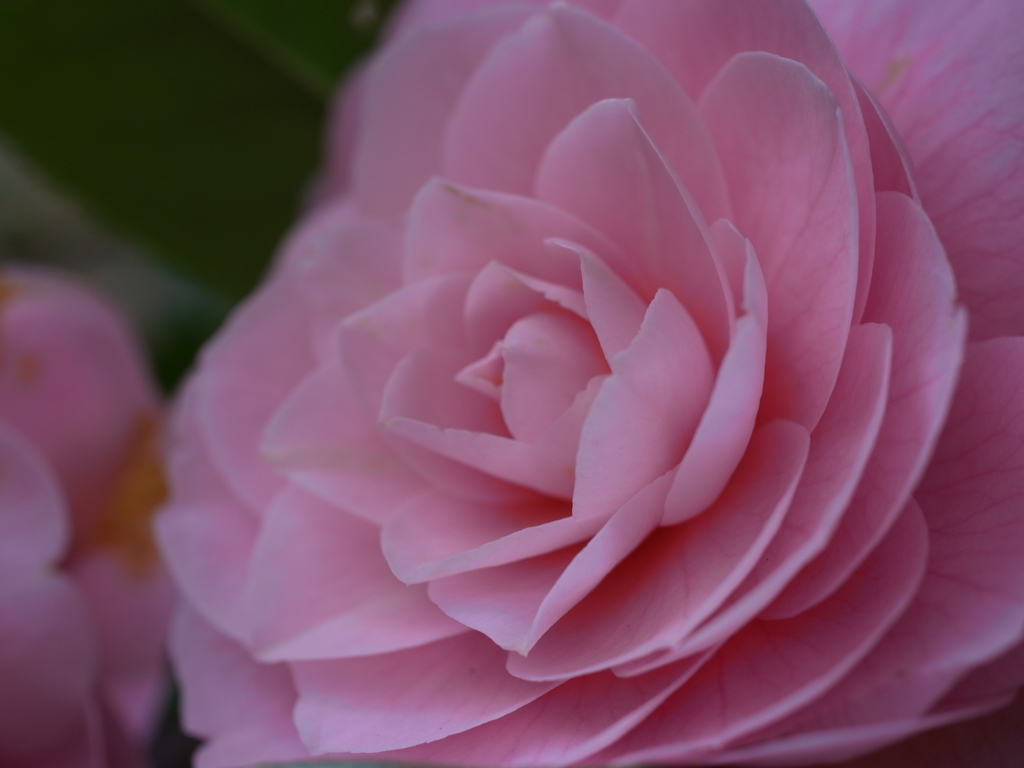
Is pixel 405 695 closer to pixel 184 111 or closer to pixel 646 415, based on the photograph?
pixel 646 415

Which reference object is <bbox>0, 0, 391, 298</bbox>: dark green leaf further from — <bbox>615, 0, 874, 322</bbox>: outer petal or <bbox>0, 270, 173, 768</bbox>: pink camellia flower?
<bbox>615, 0, 874, 322</bbox>: outer petal

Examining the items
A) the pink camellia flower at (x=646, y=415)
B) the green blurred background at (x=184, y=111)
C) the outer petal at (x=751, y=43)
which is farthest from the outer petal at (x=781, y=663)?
the green blurred background at (x=184, y=111)

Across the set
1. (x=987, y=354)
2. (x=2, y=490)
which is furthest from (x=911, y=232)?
(x=2, y=490)

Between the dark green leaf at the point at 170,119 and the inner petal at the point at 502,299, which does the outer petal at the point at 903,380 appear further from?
the dark green leaf at the point at 170,119

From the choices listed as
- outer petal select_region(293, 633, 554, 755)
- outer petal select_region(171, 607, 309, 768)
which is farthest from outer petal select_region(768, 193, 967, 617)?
outer petal select_region(171, 607, 309, 768)

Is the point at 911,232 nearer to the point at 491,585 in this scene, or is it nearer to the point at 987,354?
the point at 987,354

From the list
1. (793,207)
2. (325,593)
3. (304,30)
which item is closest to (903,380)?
(793,207)
